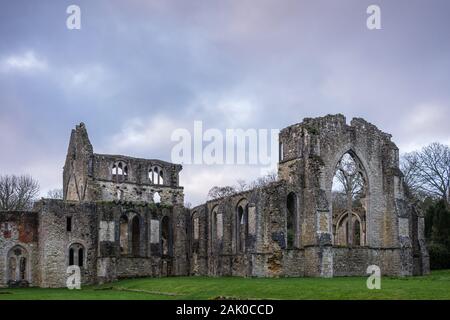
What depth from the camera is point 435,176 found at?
59.2 metres

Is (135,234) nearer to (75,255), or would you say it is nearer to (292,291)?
(75,255)

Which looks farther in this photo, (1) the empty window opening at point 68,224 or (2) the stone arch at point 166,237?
(2) the stone arch at point 166,237

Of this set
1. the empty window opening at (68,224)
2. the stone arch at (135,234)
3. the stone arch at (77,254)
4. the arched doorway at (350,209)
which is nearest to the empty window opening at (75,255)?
the stone arch at (77,254)

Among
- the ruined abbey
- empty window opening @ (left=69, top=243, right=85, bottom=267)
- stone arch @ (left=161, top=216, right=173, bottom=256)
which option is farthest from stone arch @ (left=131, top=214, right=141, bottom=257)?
empty window opening @ (left=69, top=243, right=85, bottom=267)

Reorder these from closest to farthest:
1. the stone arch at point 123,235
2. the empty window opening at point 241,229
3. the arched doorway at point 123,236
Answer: the empty window opening at point 241,229
the stone arch at point 123,235
the arched doorway at point 123,236

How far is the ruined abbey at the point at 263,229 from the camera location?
118 feet

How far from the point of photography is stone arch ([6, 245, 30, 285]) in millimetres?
39375

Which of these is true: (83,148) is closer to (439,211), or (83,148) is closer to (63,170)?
(63,170)

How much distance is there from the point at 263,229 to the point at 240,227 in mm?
5538

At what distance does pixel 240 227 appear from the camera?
4116 centimetres

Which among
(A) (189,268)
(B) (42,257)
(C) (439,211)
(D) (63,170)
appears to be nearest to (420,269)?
(C) (439,211)

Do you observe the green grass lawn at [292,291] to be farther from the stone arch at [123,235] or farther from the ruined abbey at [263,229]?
the stone arch at [123,235]

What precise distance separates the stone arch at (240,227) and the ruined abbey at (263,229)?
0.22 feet

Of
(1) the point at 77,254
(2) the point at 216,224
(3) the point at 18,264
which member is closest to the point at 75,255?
(1) the point at 77,254
